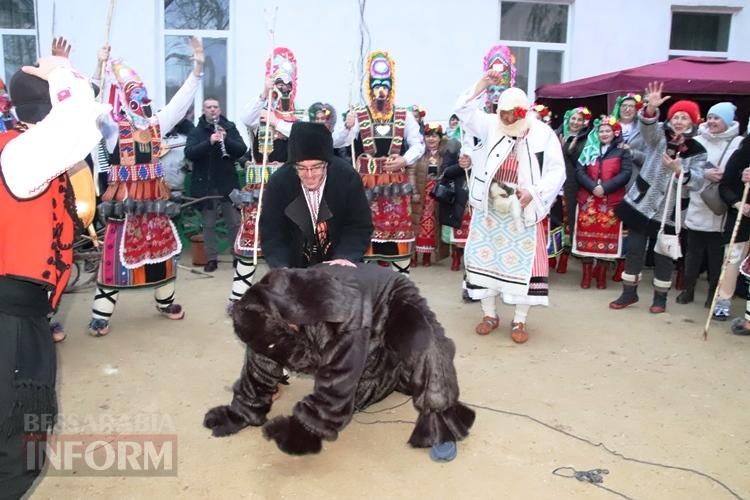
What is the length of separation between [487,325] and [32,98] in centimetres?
348

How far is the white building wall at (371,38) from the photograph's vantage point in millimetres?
8617

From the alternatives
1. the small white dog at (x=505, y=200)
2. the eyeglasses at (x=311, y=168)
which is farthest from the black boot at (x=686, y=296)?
the eyeglasses at (x=311, y=168)

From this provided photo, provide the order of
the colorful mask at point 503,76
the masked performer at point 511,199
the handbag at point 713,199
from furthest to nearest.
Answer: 1. the colorful mask at point 503,76
2. the handbag at point 713,199
3. the masked performer at point 511,199

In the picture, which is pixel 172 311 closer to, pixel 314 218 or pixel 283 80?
pixel 283 80

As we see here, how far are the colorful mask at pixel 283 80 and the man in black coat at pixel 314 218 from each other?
177 cm

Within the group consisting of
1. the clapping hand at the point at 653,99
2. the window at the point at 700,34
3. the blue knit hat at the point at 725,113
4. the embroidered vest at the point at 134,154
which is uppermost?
the window at the point at 700,34

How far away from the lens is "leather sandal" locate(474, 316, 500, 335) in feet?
16.2

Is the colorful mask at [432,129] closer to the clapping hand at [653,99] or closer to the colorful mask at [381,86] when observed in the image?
the colorful mask at [381,86]

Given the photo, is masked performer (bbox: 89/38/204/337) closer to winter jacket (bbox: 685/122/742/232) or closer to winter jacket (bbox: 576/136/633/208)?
winter jacket (bbox: 576/136/633/208)

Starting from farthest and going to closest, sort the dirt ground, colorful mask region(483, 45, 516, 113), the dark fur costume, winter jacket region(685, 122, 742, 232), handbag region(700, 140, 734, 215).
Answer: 1. colorful mask region(483, 45, 516, 113)
2. winter jacket region(685, 122, 742, 232)
3. handbag region(700, 140, 734, 215)
4. the dirt ground
5. the dark fur costume

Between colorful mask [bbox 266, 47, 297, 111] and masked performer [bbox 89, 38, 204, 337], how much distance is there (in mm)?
631

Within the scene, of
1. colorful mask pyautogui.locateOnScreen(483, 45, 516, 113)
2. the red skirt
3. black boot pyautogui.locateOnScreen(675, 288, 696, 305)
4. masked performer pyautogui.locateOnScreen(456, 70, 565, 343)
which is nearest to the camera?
masked performer pyautogui.locateOnScreen(456, 70, 565, 343)

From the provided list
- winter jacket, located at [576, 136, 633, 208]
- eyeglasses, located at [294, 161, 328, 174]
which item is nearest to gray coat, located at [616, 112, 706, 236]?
winter jacket, located at [576, 136, 633, 208]

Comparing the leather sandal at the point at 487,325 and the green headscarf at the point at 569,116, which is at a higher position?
the green headscarf at the point at 569,116
